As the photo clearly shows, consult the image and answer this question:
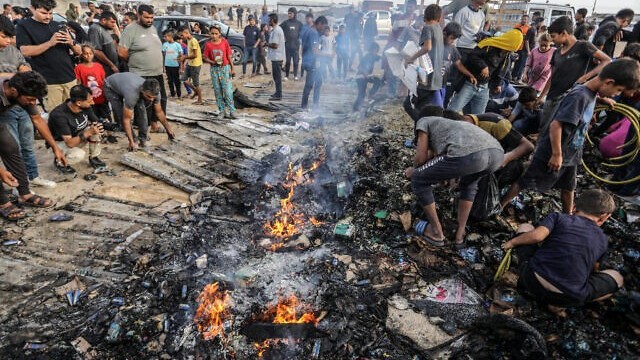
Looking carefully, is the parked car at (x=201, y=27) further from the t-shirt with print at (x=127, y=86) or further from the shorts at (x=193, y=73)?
the t-shirt with print at (x=127, y=86)

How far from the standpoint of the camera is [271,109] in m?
8.32

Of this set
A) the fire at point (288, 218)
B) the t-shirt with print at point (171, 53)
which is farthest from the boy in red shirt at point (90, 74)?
the fire at point (288, 218)

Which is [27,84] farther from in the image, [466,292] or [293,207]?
[466,292]

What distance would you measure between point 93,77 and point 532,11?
53.4 ft

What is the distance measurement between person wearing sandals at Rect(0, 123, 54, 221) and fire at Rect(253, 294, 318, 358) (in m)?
3.24

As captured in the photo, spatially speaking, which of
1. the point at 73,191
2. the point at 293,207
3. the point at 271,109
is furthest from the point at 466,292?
the point at 271,109

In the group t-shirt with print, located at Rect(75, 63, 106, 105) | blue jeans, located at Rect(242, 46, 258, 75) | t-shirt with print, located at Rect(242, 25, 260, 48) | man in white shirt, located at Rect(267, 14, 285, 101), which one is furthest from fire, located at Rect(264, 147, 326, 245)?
t-shirt with print, located at Rect(242, 25, 260, 48)

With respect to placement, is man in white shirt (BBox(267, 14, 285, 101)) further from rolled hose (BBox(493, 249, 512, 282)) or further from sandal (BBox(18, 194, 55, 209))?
rolled hose (BBox(493, 249, 512, 282))

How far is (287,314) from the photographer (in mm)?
2955

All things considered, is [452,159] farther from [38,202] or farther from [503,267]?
[38,202]

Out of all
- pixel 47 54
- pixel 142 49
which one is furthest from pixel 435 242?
pixel 47 54

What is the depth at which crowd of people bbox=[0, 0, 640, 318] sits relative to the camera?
2.78 m

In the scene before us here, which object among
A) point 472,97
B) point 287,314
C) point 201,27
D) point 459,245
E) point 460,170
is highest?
point 201,27

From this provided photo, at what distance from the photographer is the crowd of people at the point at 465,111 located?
9.11 ft
